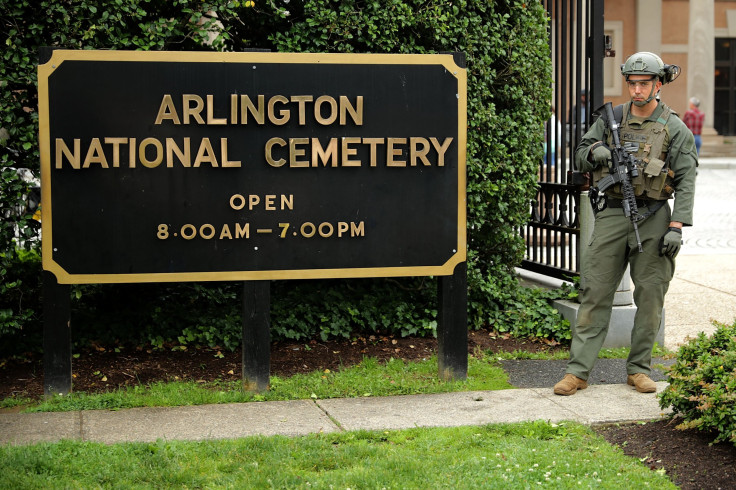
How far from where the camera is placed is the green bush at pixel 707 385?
4758 millimetres

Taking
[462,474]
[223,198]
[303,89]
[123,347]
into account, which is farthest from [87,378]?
[462,474]

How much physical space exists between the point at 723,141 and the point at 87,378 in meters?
29.0

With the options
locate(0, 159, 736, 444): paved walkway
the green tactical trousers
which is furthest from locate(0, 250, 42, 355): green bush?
the green tactical trousers

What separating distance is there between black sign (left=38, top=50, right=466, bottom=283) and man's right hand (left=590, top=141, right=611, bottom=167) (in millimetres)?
871

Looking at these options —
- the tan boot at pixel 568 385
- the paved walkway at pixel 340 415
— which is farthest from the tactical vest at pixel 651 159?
the tan boot at pixel 568 385

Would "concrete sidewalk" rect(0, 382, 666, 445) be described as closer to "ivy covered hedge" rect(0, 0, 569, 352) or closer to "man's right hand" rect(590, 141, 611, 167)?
"ivy covered hedge" rect(0, 0, 569, 352)

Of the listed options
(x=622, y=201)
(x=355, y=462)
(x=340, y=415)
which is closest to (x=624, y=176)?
(x=622, y=201)

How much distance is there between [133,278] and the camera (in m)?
6.04

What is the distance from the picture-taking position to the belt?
6.21 metres

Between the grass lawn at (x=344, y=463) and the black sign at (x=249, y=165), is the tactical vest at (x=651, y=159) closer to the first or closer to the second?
the black sign at (x=249, y=165)

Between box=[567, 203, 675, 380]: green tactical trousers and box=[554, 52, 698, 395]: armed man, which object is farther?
box=[567, 203, 675, 380]: green tactical trousers

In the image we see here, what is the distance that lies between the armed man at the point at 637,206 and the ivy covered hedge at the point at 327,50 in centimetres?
128

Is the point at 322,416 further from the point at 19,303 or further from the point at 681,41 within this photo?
the point at 681,41

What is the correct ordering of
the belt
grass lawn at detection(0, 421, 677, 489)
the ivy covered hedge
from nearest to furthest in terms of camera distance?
grass lawn at detection(0, 421, 677, 489)
the belt
the ivy covered hedge
